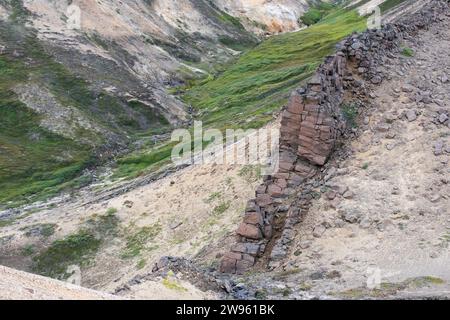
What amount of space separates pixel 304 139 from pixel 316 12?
12160 centimetres

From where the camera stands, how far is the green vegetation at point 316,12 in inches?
5453

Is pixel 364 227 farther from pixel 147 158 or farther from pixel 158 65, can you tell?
pixel 158 65

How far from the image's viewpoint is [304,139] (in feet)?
96.2

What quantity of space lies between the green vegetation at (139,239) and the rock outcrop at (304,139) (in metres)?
9.32

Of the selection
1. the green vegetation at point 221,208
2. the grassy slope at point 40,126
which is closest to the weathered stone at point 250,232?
the green vegetation at point 221,208

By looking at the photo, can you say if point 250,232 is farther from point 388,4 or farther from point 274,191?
point 388,4

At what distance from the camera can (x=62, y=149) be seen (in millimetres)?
67625

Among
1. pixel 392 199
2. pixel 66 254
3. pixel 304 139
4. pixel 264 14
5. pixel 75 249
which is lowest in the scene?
pixel 66 254

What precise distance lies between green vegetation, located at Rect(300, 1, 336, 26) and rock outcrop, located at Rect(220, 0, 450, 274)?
10761 cm

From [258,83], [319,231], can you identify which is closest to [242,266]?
[319,231]

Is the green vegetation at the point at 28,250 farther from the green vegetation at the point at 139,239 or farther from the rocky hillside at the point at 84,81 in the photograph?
the rocky hillside at the point at 84,81

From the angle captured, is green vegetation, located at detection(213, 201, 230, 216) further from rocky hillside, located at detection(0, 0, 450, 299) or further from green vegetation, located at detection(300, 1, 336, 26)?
green vegetation, located at detection(300, 1, 336, 26)

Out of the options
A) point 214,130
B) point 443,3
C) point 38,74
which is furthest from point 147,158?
point 443,3

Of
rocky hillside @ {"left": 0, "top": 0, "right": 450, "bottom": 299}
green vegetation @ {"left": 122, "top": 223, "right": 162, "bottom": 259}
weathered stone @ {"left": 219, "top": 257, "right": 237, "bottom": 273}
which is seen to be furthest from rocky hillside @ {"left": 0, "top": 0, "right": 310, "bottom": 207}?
weathered stone @ {"left": 219, "top": 257, "right": 237, "bottom": 273}
